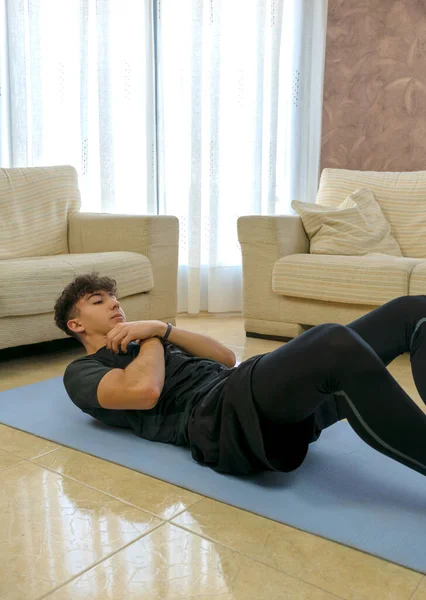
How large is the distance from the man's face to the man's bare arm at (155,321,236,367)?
0.44 ft

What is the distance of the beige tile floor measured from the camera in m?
1.14

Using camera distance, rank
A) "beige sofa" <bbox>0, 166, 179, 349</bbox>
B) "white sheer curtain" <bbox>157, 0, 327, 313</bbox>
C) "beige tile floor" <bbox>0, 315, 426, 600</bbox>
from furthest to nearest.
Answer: "white sheer curtain" <bbox>157, 0, 327, 313</bbox> → "beige sofa" <bbox>0, 166, 179, 349</bbox> → "beige tile floor" <bbox>0, 315, 426, 600</bbox>

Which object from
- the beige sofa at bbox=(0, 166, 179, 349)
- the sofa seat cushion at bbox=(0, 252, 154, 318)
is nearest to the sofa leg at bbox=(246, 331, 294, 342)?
the beige sofa at bbox=(0, 166, 179, 349)

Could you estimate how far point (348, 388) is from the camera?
4.32 feet

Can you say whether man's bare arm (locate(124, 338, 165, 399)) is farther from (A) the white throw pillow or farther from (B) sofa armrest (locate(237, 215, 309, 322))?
(A) the white throw pillow

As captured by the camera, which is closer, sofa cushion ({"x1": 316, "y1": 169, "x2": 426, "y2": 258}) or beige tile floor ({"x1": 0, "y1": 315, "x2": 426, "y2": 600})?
beige tile floor ({"x1": 0, "y1": 315, "x2": 426, "y2": 600})

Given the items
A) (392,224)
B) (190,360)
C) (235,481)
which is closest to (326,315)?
(392,224)

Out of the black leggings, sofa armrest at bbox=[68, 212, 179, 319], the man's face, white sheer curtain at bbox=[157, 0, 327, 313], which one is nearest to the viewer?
the black leggings

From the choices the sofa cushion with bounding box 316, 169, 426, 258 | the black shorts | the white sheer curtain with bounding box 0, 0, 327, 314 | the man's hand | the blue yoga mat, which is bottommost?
the blue yoga mat

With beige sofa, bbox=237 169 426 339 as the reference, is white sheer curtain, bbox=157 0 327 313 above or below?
above

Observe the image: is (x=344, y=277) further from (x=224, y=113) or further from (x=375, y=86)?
(x=375, y=86)

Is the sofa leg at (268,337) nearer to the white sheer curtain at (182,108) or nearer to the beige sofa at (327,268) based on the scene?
the beige sofa at (327,268)

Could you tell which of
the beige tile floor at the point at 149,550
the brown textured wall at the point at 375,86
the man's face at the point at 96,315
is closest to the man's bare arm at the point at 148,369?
the man's face at the point at 96,315

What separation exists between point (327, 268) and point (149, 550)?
1999 millimetres
